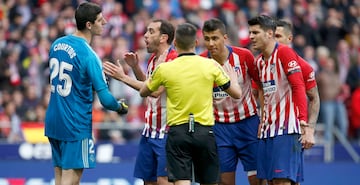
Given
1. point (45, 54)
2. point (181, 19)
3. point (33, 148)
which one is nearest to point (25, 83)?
point (45, 54)

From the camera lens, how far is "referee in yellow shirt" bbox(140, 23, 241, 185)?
11.2 m

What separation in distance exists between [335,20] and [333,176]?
299 inches

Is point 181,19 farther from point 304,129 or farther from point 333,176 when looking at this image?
point 304,129

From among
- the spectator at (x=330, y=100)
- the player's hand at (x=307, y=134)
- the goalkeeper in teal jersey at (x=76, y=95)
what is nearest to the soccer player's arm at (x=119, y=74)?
the goalkeeper in teal jersey at (x=76, y=95)

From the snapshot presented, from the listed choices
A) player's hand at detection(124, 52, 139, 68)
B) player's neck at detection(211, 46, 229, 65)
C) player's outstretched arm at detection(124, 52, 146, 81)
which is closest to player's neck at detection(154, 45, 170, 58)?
player's outstretched arm at detection(124, 52, 146, 81)

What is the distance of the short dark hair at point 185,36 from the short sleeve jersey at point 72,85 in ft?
3.11

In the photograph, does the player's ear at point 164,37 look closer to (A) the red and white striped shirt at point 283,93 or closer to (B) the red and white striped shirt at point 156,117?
(B) the red and white striped shirt at point 156,117

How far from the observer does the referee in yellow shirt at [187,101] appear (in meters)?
11.2

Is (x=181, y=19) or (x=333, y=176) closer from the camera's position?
(x=333, y=176)

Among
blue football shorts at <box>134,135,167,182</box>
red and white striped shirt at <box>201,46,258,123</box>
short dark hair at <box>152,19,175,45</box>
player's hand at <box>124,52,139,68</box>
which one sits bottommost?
blue football shorts at <box>134,135,167,182</box>

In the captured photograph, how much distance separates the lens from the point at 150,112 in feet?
42.2

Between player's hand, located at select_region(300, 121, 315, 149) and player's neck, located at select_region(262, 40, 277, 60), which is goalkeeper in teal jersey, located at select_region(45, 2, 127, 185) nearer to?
player's neck, located at select_region(262, 40, 277, 60)

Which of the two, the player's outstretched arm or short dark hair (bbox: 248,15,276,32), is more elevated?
short dark hair (bbox: 248,15,276,32)

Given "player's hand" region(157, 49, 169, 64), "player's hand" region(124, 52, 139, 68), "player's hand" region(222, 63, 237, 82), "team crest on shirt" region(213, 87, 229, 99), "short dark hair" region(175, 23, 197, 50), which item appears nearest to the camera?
"short dark hair" region(175, 23, 197, 50)
